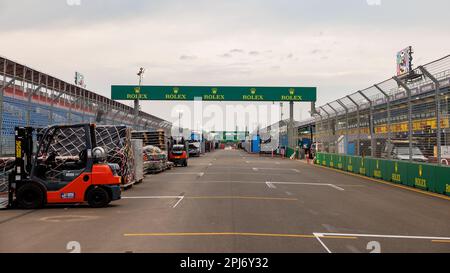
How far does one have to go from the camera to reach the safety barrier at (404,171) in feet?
57.1

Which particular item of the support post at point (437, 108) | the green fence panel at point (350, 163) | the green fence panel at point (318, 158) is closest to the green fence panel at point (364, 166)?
the green fence panel at point (350, 163)

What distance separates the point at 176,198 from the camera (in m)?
15.7

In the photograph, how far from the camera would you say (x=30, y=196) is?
44.0ft

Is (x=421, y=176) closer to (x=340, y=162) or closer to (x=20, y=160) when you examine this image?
(x=20, y=160)

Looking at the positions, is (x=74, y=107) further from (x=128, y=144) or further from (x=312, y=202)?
(x=312, y=202)

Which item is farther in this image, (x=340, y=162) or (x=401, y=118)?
(x=340, y=162)

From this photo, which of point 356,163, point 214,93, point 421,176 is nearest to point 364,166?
point 356,163

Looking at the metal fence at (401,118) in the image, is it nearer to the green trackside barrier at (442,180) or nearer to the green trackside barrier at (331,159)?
the green trackside barrier at (442,180)

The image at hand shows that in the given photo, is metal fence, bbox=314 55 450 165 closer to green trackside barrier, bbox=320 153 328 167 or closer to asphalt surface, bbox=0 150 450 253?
asphalt surface, bbox=0 150 450 253

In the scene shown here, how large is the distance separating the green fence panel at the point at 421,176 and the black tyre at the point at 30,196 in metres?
13.0

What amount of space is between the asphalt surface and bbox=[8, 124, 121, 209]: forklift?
0.40 meters

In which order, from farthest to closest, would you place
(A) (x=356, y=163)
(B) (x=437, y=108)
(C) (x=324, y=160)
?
(C) (x=324, y=160) → (A) (x=356, y=163) → (B) (x=437, y=108)

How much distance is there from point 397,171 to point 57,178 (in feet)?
47.9
